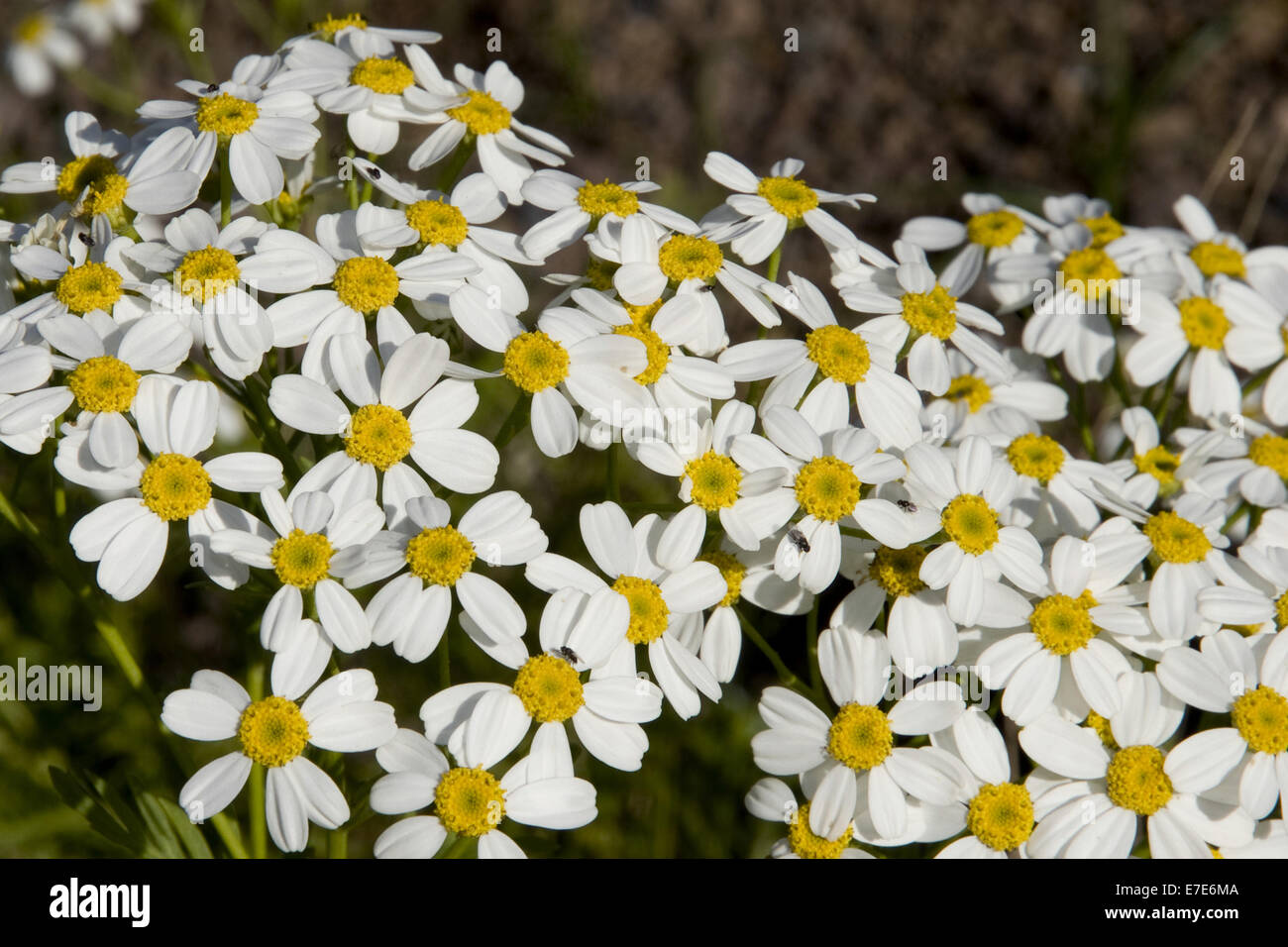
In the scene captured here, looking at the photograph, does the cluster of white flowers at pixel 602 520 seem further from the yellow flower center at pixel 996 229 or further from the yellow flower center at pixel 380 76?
the yellow flower center at pixel 996 229

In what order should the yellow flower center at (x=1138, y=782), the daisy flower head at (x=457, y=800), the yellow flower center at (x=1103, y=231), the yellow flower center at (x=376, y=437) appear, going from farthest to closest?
1. the yellow flower center at (x=1103, y=231)
2. the yellow flower center at (x=1138, y=782)
3. the yellow flower center at (x=376, y=437)
4. the daisy flower head at (x=457, y=800)

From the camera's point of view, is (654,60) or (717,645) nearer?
(717,645)

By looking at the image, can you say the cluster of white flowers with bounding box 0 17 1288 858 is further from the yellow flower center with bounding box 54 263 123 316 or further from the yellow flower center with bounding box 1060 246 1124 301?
the yellow flower center with bounding box 1060 246 1124 301

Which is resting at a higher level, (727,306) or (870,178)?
(870,178)

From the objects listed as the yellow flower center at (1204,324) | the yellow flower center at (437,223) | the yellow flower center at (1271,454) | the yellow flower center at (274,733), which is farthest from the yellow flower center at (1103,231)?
the yellow flower center at (274,733)

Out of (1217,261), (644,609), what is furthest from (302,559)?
(1217,261)
